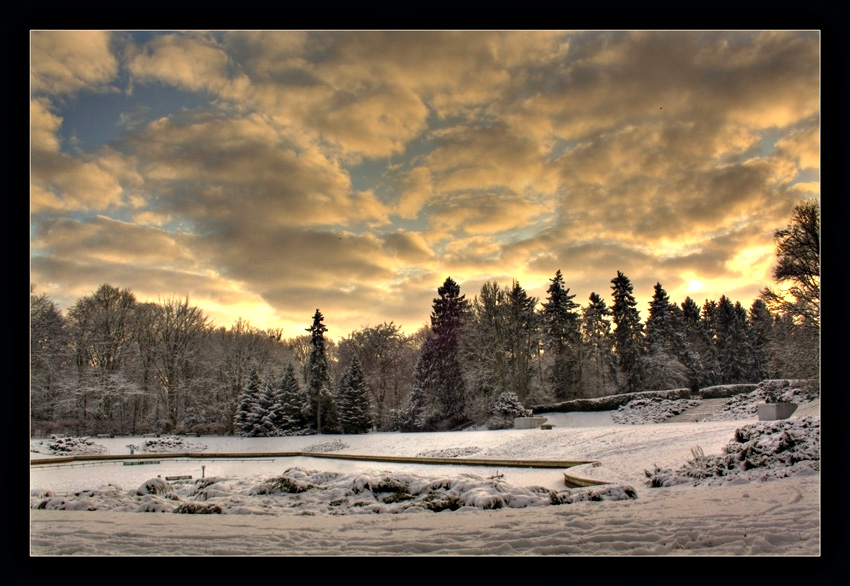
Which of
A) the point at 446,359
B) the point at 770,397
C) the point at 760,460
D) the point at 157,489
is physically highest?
the point at 446,359

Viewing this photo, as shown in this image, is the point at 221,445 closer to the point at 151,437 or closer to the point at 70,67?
the point at 151,437

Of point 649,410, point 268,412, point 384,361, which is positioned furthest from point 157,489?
point 384,361

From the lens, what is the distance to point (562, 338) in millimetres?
27000

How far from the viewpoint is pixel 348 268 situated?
855 centimetres

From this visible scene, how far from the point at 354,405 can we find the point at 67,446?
34.6 ft

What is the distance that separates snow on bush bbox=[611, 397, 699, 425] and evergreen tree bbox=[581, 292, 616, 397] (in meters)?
7.07

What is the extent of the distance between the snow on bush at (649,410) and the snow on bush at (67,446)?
18.5 metres

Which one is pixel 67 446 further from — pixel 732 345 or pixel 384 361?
pixel 732 345

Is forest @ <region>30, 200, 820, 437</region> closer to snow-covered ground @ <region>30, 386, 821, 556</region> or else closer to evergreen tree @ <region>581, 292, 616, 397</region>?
evergreen tree @ <region>581, 292, 616, 397</region>

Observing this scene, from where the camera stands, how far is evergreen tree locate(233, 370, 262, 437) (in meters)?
21.7

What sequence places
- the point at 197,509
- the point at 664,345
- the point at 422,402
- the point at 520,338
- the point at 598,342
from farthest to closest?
1. the point at 598,342
2. the point at 664,345
3. the point at 422,402
4. the point at 520,338
5. the point at 197,509

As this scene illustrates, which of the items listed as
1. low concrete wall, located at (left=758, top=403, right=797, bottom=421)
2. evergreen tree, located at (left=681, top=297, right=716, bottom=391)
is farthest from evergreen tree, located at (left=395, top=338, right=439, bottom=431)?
evergreen tree, located at (left=681, top=297, right=716, bottom=391)

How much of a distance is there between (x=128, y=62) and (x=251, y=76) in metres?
1.45
